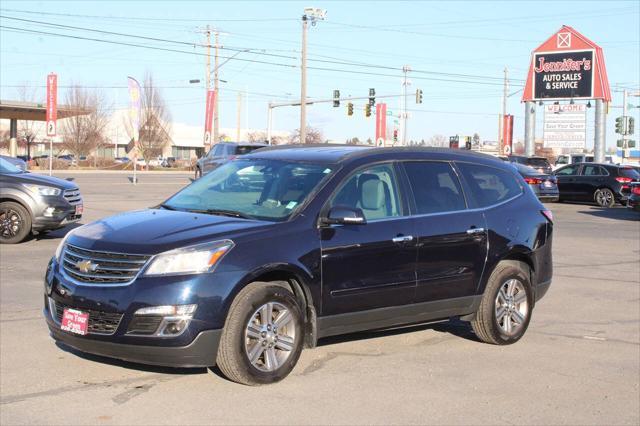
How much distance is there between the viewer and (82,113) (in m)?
71.2

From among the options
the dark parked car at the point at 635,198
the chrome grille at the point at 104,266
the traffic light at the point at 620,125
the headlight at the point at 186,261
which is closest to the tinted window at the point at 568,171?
the dark parked car at the point at 635,198

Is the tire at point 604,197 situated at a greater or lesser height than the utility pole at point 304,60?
lesser

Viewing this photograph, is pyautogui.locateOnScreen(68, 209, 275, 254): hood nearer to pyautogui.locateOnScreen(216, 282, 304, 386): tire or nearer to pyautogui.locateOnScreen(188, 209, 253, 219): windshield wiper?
pyautogui.locateOnScreen(188, 209, 253, 219): windshield wiper

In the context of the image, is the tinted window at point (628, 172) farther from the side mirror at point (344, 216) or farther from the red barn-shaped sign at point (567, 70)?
the side mirror at point (344, 216)

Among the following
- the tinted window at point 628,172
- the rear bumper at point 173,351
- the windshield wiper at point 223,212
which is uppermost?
the tinted window at point 628,172

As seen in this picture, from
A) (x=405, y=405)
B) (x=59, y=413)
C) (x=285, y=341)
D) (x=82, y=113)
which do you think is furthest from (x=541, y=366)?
(x=82, y=113)

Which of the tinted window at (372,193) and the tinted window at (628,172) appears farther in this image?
the tinted window at (628,172)

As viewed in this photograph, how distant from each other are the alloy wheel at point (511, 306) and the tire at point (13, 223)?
938 cm

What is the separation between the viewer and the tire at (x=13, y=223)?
13.8m

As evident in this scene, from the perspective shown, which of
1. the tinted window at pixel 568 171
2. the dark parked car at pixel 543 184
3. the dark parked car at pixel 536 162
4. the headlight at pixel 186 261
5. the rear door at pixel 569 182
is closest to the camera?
the headlight at pixel 186 261

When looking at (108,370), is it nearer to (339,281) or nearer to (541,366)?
(339,281)

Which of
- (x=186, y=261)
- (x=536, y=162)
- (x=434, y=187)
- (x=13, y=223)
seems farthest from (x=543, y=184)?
(x=186, y=261)

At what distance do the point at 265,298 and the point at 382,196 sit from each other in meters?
1.56

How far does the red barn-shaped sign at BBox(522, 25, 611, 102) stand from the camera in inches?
1874
